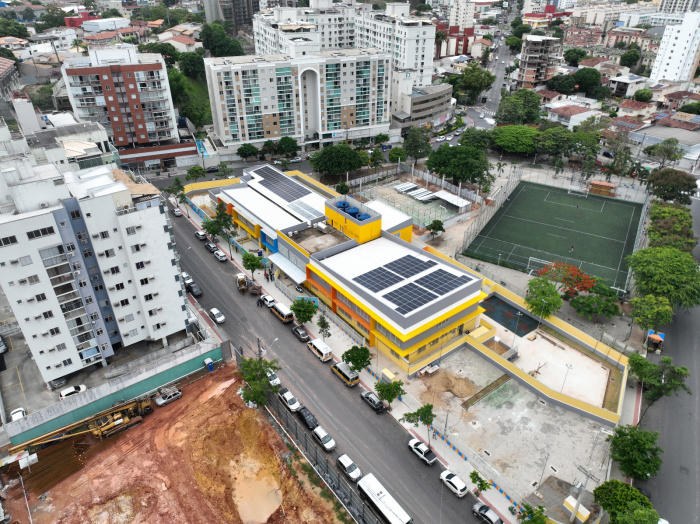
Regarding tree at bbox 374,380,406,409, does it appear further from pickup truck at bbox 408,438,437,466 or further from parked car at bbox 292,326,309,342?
parked car at bbox 292,326,309,342

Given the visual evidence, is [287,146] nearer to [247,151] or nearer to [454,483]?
[247,151]

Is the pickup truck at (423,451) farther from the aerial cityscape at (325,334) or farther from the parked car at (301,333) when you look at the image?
the parked car at (301,333)

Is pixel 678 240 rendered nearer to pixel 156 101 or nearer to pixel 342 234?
pixel 342 234

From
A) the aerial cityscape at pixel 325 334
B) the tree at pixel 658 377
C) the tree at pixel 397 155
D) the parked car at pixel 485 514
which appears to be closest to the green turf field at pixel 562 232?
the aerial cityscape at pixel 325 334

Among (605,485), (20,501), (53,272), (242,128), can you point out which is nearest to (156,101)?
(242,128)

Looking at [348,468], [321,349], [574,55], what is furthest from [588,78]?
[348,468]

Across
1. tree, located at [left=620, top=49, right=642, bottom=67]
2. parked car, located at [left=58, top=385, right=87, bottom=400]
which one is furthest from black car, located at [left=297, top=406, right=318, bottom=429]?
tree, located at [left=620, top=49, right=642, bottom=67]
